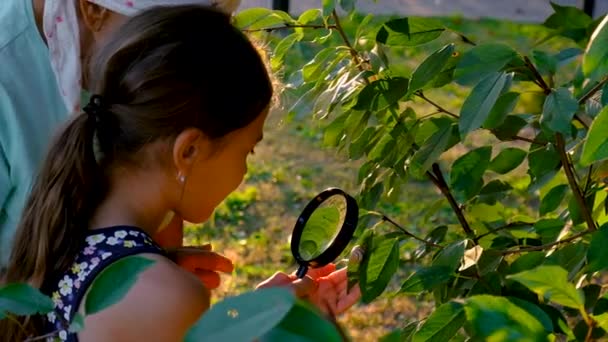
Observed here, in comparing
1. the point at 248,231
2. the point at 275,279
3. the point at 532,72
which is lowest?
the point at 248,231

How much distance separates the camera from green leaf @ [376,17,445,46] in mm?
2016

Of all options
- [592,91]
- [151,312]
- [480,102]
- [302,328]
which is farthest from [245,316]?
[592,91]

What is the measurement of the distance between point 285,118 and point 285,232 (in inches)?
105

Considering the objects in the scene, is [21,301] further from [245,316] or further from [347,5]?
[347,5]

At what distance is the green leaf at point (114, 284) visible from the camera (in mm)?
1007

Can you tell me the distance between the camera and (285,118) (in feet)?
7.98

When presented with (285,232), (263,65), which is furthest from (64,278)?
(285,232)

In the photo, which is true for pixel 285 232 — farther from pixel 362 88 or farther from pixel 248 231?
pixel 362 88

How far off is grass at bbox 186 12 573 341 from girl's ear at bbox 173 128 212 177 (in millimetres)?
1958

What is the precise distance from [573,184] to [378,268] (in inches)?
14.4

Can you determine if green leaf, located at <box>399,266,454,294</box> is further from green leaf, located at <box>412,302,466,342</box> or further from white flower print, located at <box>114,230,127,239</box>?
white flower print, located at <box>114,230,127,239</box>

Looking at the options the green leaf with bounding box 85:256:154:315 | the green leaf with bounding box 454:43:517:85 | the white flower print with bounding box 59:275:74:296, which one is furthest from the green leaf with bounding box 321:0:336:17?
the green leaf with bounding box 85:256:154:315

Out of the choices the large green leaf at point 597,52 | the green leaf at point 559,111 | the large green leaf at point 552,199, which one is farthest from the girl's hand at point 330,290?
the large green leaf at point 597,52

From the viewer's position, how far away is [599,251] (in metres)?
1.58
